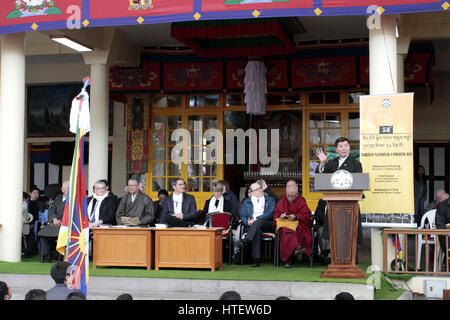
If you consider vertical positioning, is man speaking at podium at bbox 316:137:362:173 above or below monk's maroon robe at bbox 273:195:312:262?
above

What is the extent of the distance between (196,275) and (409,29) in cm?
518

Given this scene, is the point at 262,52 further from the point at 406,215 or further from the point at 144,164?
the point at 406,215

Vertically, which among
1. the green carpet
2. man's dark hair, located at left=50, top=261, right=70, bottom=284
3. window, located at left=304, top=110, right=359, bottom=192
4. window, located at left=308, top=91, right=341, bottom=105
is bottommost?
the green carpet

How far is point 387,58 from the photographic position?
8273 millimetres

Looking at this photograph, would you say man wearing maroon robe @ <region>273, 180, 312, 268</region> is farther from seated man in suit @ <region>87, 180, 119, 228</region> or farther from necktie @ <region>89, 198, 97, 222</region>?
necktie @ <region>89, 198, 97, 222</region>

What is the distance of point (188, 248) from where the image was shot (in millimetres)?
8344

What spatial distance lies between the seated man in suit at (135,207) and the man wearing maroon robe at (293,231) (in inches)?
70.6

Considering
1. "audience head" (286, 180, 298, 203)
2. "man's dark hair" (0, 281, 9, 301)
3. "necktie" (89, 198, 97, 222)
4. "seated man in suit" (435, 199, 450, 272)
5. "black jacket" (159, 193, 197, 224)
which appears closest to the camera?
"man's dark hair" (0, 281, 9, 301)

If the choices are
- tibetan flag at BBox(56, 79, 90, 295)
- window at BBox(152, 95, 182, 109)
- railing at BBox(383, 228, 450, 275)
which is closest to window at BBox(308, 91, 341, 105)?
window at BBox(152, 95, 182, 109)

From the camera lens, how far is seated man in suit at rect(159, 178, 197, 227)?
→ 9.30m

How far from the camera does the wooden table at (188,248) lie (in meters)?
8.24

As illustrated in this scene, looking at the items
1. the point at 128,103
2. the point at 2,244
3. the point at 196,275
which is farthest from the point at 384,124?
the point at 128,103

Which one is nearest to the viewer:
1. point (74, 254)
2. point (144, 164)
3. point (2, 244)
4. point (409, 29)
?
point (74, 254)

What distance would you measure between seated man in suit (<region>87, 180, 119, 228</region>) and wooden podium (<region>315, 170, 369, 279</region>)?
3.48 m
